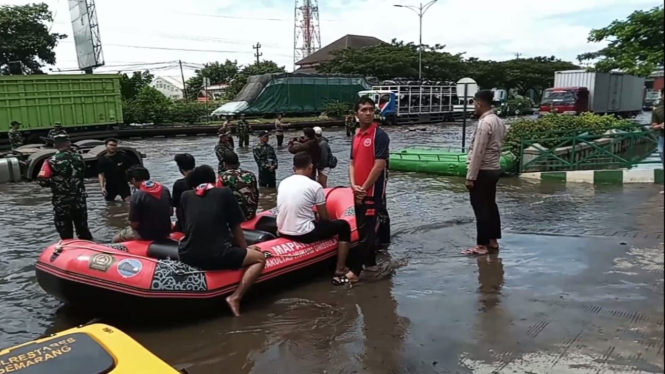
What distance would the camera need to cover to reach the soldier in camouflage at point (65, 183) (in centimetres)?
694

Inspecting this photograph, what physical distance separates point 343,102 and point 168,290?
35080mm

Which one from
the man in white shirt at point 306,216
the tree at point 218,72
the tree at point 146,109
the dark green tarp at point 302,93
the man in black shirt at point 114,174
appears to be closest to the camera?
the man in white shirt at point 306,216

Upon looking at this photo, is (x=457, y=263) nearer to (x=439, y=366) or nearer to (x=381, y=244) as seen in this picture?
(x=381, y=244)

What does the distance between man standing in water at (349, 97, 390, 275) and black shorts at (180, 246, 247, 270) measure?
4.39 feet

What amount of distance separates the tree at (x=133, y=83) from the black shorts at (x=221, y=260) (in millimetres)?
34018

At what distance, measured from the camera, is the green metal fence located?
1086 centimetres

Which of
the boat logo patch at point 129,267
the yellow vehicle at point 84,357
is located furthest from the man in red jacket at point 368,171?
the yellow vehicle at point 84,357

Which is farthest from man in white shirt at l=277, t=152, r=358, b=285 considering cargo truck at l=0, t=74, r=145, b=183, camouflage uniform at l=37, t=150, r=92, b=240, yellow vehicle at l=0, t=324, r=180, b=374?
cargo truck at l=0, t=74, r=145, b=183

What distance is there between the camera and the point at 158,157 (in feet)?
64.0

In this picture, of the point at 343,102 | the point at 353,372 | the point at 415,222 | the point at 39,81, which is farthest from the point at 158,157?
the point at 343,102

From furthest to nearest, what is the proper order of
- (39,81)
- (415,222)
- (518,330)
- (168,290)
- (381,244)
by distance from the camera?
1. (39,81)
2. (415,222)
3. (381,244)
4. (168,290)
5. (518,330)

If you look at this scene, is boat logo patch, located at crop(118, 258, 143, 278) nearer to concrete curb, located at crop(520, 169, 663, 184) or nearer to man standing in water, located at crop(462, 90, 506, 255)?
man standing in water, located at crop(462, 90, 506, 255)

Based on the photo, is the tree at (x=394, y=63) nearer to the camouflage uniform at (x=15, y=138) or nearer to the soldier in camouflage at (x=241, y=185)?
the camouflage uniform at (x=15, y=138)

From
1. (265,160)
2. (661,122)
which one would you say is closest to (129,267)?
(661,122)
